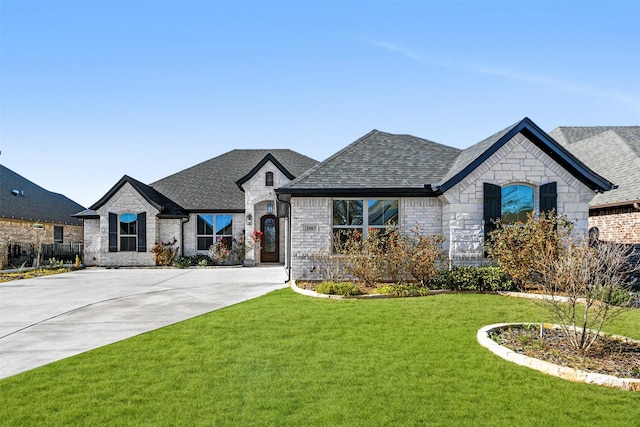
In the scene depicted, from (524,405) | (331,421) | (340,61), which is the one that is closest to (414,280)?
(340,61)

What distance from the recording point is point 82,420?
162 inches

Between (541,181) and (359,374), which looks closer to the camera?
(359,374)

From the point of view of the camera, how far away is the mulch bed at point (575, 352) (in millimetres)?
5363

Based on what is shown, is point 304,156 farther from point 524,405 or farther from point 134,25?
point 524,405

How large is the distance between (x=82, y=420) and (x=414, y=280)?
1024 cm

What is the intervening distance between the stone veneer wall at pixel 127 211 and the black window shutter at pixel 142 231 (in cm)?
16

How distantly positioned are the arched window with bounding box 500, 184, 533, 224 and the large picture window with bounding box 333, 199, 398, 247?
11.5 feet

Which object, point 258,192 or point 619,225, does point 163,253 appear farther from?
point 619,225

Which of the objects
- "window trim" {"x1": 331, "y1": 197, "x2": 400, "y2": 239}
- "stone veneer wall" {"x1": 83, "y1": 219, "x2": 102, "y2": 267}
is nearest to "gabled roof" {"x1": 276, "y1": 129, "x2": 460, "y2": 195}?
"window trim" {"x1": 331, "y1": 197, "x2": 400, "y2": 239}

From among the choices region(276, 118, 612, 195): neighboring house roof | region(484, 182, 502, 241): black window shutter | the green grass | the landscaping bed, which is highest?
region(276, 118, 612, 195): neighboring house roof

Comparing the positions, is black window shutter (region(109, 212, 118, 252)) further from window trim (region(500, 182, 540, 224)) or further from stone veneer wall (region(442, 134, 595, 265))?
window trim (region(500, 182, 540, 224))

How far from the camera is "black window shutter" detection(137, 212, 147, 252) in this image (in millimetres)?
20500

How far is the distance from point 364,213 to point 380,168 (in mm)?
1976

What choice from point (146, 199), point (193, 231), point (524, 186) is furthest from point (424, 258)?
point (146, 199)
